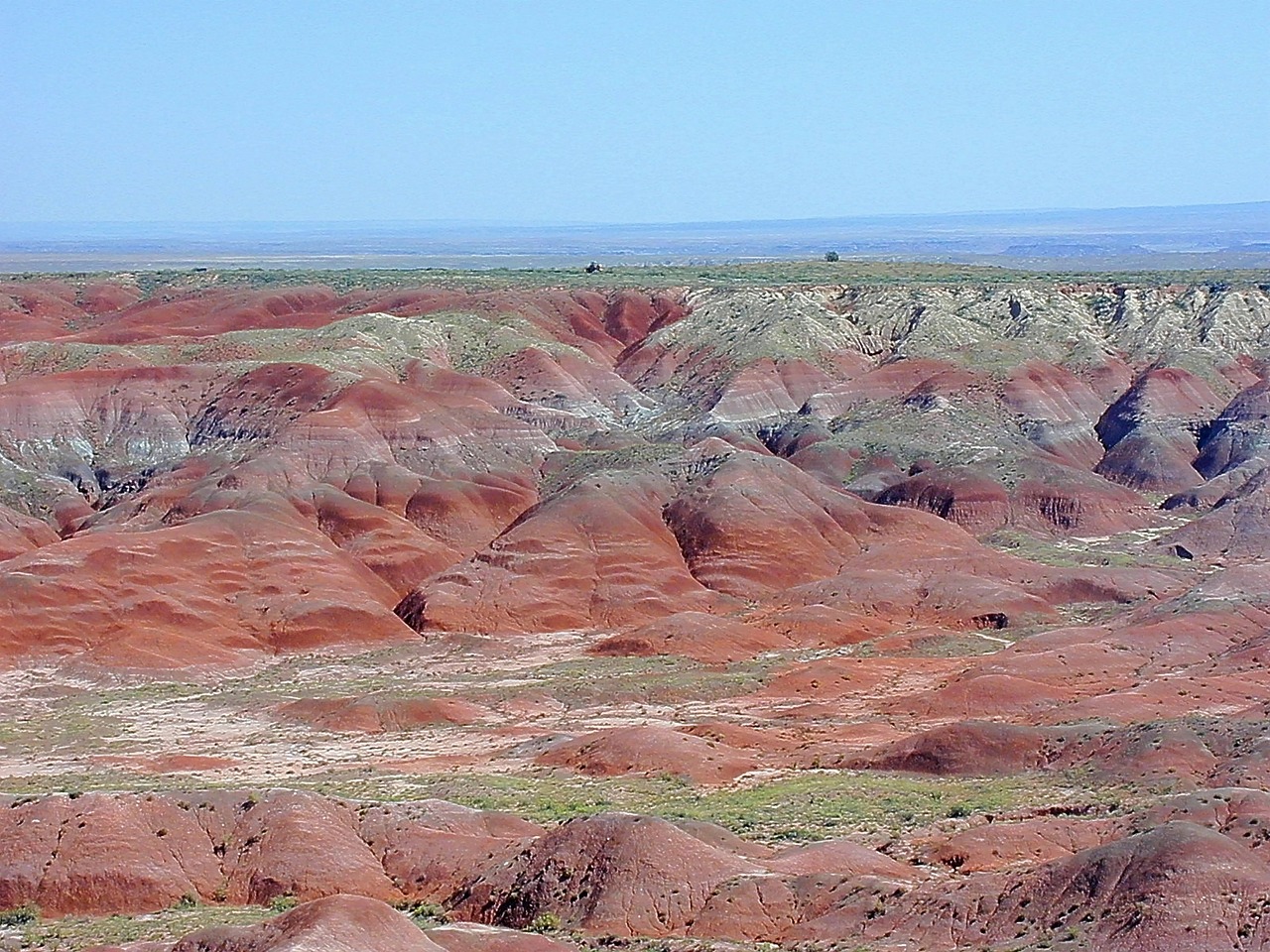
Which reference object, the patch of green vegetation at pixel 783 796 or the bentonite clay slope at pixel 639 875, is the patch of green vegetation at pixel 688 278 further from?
the bentonite clay slope at pixel 639 875

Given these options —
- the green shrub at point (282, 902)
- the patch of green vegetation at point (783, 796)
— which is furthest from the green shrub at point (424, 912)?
the patch of green vegetation at point (783, 796)

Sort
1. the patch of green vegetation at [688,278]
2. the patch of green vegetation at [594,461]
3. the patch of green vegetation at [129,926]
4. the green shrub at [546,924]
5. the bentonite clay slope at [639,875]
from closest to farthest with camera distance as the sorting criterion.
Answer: the bentonite clay slope at [639,875] → the patch of green vegetation at [129,926] → the green shrub at [546,924] → the patch of green vegetation at [594,461] → the patch of green vegetation at [688,278]

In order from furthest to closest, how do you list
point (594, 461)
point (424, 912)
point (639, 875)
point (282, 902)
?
point (594, 461) → point (282, 902) → point (424, 912) → point (639, 875)

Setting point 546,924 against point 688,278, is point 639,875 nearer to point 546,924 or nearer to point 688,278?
point 546,924

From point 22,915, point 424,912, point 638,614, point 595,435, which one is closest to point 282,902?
point 424,912

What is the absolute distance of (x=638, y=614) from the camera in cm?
7844

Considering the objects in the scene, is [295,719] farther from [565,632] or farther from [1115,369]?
[1115,369]

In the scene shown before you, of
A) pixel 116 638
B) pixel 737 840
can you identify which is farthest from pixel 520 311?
pixel 737 840

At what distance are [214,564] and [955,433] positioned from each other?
5037 centimetres

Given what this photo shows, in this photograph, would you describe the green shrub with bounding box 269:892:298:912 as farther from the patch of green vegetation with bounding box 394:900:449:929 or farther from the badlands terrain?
the patch of green vegetation with bounding box 394:900:449:929

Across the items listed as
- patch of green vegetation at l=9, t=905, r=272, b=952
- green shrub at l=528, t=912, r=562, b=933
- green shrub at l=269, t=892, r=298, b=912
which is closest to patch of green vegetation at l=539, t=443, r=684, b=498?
green shrub at l=269, t=892, r=298, b=912

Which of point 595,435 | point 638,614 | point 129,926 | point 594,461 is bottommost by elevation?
point 638,614

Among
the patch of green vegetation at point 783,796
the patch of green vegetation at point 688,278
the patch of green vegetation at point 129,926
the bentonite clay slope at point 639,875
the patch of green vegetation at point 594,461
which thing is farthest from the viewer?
the patch of green vegetation at point 688,278

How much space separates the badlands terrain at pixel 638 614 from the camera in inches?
1304
